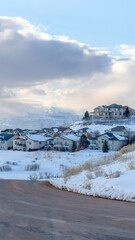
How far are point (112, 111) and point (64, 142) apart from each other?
36.9 meters

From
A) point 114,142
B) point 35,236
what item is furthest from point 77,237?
point 114,142

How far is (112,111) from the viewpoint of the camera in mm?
96312

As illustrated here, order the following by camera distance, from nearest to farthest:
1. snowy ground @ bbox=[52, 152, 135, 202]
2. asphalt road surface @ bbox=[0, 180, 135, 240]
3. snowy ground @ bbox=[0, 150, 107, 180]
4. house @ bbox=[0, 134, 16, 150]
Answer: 1. asphalt road surface @ bbox=[0, 180, 135, 240]
2. snowy ground @ bbox=[52, 152, 135, 202]
3. snowy ground @ bbox=[0, 150, 107, 180]
4. house @ bbox=[0, 134, 16, 150]

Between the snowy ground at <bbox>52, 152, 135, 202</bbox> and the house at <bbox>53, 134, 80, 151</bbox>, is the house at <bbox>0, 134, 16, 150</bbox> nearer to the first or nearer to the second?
the house at <bbox>53, 134, 80, 151</bbox>

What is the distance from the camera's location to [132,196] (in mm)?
6844

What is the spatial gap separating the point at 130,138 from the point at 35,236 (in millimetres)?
64380

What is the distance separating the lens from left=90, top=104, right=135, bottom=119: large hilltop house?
9494 cm

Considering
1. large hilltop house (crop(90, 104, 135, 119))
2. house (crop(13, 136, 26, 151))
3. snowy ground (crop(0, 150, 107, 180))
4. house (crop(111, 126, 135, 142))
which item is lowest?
snowy ground (crop(0, 150, 107, 180))

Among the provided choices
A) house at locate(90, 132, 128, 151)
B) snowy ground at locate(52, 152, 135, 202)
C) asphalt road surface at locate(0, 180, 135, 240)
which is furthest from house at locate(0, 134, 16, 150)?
asphalt road surface at locate(0, 180, 135, 240)

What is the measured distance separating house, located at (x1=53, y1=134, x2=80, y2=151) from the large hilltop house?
34.2 metres

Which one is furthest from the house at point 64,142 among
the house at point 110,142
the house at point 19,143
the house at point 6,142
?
the house at point 6,142

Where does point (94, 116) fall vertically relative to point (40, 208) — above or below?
above

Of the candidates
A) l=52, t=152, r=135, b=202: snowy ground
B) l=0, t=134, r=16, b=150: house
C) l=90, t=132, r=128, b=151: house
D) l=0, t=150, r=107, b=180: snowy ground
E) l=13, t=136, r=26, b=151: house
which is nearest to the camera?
l=52, t=152, r=135, b=202: snowy ground

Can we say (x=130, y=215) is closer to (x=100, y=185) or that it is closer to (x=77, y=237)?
(x=77, y=237)
